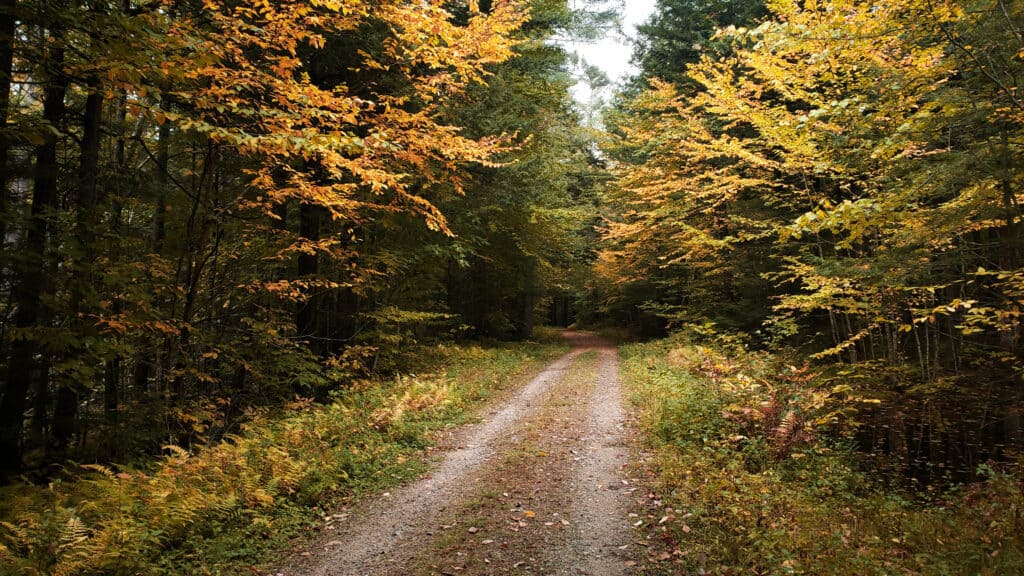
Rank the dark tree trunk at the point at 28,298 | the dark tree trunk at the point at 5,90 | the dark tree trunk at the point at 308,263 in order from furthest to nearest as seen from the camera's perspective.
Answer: the dark tree trunk at the point at 308,263, the dark tree trunk at the point at 28,298, the dark tree trunk at the point at 5,90

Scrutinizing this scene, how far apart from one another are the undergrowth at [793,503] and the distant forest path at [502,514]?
2.31ft

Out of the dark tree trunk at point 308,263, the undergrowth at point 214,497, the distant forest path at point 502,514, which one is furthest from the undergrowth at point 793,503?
the dark tree trunk at point 308,263

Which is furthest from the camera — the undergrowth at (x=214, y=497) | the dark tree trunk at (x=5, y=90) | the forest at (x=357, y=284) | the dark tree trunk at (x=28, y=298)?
the dark tree trunk at (x=28, y=298)

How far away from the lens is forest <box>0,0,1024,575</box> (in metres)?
4.65

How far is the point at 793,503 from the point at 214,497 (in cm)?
656

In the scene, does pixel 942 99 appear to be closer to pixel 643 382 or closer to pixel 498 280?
pixel 643 382

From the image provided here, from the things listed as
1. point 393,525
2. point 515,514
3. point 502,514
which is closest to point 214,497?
point 393,525

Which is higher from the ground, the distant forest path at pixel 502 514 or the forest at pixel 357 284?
the forest at pixel 357 284

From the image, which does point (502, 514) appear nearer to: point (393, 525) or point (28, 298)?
point (393, 525)

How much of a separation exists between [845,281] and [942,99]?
3.29 m

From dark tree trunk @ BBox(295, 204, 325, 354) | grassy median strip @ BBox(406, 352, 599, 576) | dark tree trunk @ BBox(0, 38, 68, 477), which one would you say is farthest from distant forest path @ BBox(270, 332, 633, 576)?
dark tree trunk @ BBox(0, 38, 68, 477)

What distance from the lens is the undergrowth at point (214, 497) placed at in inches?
164

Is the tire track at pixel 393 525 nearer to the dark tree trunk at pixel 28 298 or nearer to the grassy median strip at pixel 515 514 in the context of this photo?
the grassy median strip at pixel 515 514

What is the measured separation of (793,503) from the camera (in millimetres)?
5453
